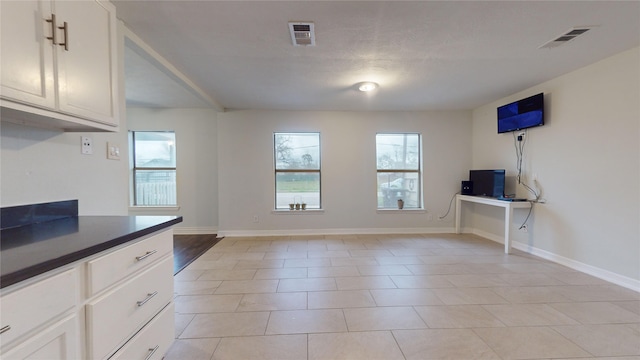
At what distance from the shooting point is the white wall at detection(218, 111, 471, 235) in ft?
15.3

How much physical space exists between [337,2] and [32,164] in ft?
7.04

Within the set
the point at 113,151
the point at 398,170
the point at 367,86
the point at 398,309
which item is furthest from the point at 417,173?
the point at 113,151

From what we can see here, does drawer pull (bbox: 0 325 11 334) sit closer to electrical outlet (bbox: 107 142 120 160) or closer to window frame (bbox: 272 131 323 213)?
electrical outlet (bbox: 107 142 120 160)

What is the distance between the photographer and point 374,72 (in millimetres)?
3004

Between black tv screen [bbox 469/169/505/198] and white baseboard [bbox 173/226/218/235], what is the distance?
4981 millimetres

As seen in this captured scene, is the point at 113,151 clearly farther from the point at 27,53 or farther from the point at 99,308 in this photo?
the point at 99,308

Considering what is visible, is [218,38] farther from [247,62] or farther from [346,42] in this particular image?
[346,42]

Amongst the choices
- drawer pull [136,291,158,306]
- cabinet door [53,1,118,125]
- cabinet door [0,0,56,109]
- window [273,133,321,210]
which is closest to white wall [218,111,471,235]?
window [273,133,321,210]

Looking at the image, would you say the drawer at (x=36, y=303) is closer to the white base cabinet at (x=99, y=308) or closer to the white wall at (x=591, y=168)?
the white base cabinet at (x=99, y=308)

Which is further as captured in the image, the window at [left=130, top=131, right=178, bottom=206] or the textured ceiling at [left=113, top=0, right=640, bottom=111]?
the window at [left=130, top=131, right=178, bottom=206]

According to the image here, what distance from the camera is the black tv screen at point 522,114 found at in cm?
338

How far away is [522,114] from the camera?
362 centimetres

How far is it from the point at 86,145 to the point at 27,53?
0.76 meters

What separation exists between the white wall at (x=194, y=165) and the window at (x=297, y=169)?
1.29 meters
